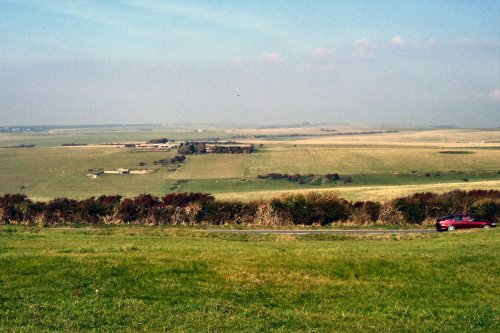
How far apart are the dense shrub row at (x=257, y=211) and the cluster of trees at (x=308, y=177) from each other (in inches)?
1450

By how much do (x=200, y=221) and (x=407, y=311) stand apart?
31035 millimetres

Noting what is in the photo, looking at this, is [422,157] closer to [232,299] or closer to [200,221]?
[200,221]

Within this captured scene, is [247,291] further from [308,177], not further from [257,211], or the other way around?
[308,177]

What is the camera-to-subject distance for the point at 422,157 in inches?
4215

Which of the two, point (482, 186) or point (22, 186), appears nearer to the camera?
Answer: point (482, 186)

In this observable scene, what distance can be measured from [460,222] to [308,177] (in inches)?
1820

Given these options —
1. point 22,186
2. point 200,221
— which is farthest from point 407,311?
point 22,186

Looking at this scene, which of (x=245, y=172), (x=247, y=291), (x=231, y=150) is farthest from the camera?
(x=231, y=150)

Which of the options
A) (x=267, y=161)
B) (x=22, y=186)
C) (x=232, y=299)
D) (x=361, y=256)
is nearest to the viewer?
(x=232, y=299)

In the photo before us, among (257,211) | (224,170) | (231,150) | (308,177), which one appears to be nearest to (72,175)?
(224,170)

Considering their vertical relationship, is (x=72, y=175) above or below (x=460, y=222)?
below

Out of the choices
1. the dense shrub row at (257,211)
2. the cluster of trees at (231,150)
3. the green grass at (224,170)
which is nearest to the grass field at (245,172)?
the green grass at (224,170)

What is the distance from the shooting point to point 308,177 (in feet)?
277

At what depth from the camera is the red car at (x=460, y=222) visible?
37938mm
